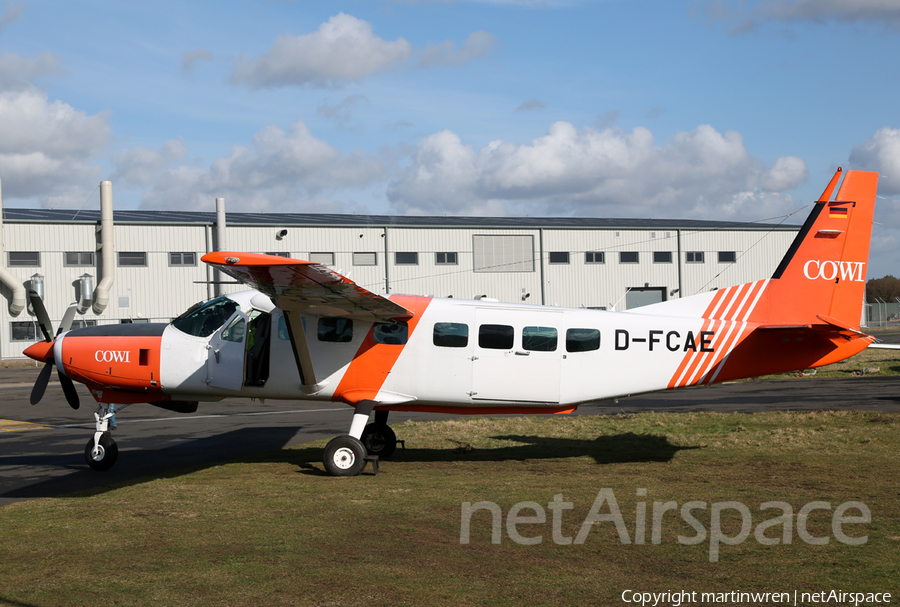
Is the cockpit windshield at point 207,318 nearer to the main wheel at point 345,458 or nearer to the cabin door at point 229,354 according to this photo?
the cabin door at point 229,354

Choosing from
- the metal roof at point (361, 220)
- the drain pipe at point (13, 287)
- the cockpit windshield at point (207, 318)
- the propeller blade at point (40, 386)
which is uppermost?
the metal roof at point (361, 220)

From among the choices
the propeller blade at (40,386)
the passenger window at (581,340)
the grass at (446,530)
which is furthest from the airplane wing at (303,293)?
the propeller blade at (40,386)

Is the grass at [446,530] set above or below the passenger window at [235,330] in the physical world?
below

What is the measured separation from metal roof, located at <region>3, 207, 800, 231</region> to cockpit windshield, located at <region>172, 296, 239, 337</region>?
35.2m

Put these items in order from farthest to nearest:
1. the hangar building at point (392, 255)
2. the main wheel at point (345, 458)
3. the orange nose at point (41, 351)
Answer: the hangar building at point (392, 255) → the orange nose at point (41, 351) → the main wheel at point (345, 458)

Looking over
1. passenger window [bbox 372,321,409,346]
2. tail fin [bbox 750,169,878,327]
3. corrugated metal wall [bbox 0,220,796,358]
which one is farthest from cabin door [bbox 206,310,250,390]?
corrugated metal wall [bbox 0,220,796,358]

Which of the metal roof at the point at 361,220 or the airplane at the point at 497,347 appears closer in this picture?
the airplane at the point at 497,347

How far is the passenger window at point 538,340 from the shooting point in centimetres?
1224

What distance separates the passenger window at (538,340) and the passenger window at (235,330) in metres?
4.78

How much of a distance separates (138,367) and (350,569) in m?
7.43

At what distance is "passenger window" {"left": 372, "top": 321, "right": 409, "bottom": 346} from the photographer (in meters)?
12.3

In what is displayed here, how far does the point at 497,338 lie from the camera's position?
12258 millimetres

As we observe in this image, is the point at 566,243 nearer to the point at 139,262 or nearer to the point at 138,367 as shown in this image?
the point at 139,262

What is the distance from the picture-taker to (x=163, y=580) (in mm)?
6383
